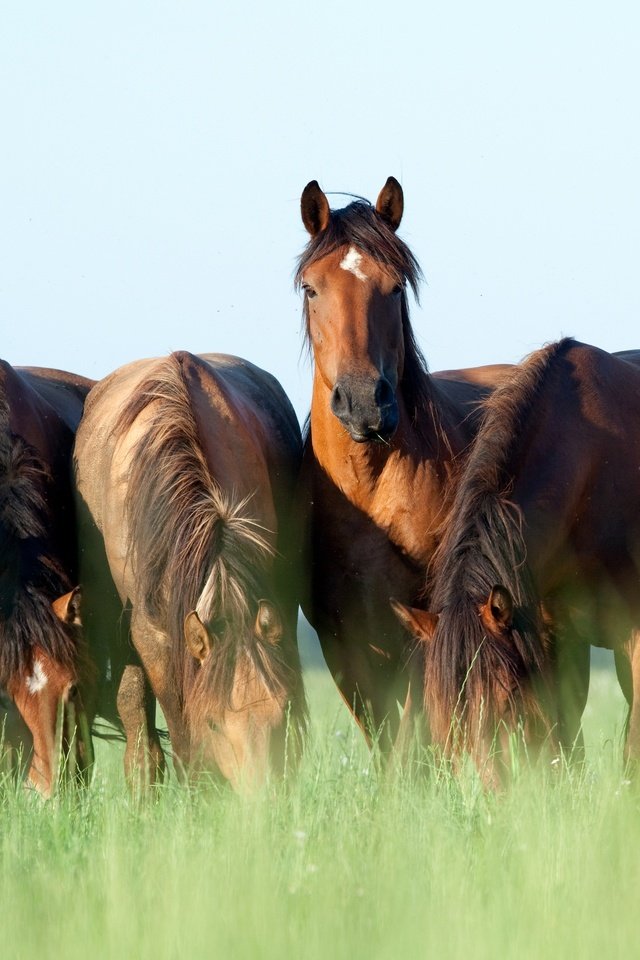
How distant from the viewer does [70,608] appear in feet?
16.7

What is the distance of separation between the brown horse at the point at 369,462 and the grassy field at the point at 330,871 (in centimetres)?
149

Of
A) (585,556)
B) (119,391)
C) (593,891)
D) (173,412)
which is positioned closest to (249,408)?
(119,391)

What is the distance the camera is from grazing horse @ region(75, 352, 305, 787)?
4418mm

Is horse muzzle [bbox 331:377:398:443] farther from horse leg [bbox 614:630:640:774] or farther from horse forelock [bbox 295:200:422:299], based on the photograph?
horse leg [bbox 614:630:640:774]

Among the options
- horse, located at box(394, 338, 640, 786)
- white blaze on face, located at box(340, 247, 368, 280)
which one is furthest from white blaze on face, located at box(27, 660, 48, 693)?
white blaze on face, located at box(340, 247, 368, 280)

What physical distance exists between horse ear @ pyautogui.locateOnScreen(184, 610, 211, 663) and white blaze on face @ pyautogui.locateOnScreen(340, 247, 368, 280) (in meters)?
1.89

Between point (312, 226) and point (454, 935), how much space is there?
3.76 metres

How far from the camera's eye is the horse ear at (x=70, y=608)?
16.7 feet

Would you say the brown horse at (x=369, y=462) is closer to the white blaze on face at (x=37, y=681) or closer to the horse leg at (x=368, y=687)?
the horse leg at (x=368, y=687)

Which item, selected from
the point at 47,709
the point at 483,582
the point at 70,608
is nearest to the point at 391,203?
the point at 483,582

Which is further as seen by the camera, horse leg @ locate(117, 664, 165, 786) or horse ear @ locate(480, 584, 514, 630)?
horse leg @ locate(117, 664, 165, 786)

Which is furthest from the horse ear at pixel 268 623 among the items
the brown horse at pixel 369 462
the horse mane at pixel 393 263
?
the horse mane at pixel 393 263

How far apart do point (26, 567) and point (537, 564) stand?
2037 mm

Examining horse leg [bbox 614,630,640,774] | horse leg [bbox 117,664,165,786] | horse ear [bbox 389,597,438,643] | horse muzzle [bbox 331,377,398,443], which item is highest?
horse muzzle [bbox 331,377,398,443]
